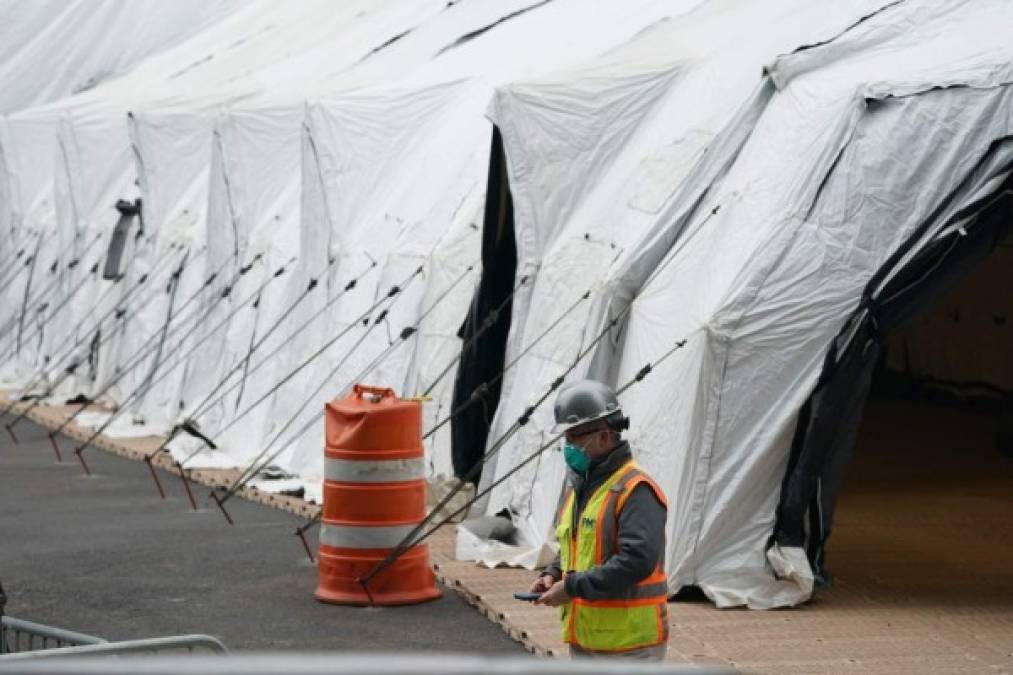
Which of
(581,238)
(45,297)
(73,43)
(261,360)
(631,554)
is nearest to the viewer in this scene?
(631,554)

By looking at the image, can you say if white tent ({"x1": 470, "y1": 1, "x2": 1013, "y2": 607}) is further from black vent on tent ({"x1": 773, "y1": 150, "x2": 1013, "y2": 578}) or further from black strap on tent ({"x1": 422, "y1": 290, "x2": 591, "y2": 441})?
black strap on tent ({"x1": 422, "y1": 290, "x2": 591, "y2": 441})

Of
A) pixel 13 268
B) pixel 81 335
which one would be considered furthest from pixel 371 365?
pixel 13 268

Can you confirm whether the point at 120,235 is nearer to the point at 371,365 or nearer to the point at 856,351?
the point at 371,365

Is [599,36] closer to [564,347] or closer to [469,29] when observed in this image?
[469,29]

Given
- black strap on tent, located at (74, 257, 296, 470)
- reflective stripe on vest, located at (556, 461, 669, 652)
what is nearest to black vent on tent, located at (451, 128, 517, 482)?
black strap on tent, located at (74, 257, 296, 470)

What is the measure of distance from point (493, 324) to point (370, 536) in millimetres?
3254

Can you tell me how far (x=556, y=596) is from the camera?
6668 millimetres

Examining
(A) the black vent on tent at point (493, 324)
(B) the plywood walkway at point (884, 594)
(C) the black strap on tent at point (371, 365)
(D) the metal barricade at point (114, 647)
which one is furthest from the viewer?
(C) the black strap on tent at point (371, 365)

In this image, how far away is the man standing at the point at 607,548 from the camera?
21.7ft

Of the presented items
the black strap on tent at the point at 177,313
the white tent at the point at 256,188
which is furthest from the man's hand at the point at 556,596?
the black strap on tent at the point at 177,313

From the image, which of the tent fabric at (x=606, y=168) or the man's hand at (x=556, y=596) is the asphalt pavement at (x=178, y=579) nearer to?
the tent fabric at (x=606, y=168)

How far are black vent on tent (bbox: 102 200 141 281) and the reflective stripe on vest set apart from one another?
1733cm

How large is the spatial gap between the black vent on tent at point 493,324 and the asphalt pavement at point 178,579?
4.86ft

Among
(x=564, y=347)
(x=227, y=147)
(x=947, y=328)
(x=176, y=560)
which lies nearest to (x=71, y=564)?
(x=176, y=560)
